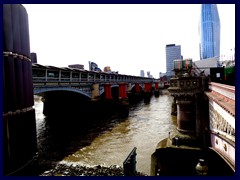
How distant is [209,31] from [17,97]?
660ft

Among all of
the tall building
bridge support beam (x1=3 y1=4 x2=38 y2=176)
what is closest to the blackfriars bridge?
bridge support beam (x1=3 y1=4 x2=38 y2=176)

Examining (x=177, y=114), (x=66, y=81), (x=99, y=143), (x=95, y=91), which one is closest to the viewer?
(x=177, y=114)

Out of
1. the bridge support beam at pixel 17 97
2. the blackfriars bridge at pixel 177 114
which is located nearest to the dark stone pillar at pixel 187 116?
the blackfriars bridge at pixel 177 114

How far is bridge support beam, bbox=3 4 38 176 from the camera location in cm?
460

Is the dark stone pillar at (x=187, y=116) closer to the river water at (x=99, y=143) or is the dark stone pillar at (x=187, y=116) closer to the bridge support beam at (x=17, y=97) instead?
the river water at (x=99, y=143)

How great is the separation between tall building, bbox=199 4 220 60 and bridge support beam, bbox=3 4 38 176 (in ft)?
635

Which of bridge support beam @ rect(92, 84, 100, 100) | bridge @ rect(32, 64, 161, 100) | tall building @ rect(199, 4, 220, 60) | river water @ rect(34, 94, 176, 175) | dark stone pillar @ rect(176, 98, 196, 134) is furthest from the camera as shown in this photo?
tall building @ rect(199, 4, 220, 60)

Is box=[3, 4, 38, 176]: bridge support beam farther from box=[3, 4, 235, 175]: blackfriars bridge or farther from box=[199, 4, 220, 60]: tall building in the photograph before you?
box=[199, 4, 220, 60]: tall building

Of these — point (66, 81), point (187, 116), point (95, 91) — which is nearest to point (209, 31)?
point (95, 91)

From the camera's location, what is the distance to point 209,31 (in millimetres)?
178125

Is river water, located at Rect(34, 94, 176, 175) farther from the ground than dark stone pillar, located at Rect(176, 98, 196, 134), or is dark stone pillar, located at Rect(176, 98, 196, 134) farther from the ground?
dark stone pillar, located at Rect(176, 98, 196, 134)

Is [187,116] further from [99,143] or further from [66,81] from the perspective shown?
[66,81]

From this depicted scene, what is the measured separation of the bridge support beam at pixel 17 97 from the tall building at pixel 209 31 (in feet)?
635

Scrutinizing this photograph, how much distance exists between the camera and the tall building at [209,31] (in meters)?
173
